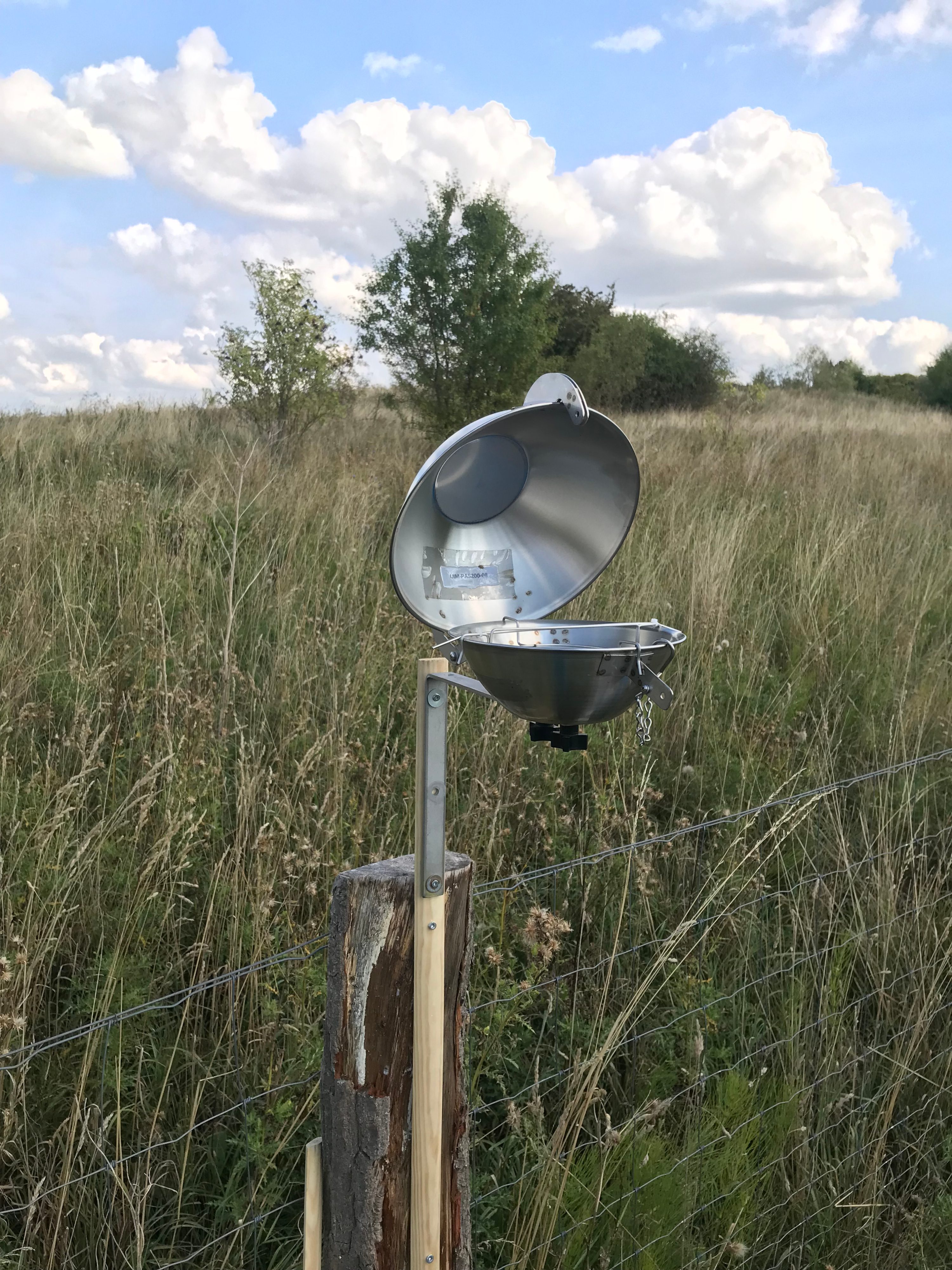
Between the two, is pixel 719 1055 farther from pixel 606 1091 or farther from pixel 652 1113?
pixel 652 1113

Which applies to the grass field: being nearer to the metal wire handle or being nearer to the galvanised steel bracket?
the galvanised steel bracket

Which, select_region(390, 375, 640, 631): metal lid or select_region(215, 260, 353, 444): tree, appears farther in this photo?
select_region(215, 260, 353, 444): tree

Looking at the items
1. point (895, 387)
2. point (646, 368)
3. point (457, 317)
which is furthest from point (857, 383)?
point (457, 317)

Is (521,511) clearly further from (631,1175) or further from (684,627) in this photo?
(684,627)

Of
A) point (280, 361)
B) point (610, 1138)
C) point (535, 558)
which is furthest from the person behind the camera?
point (280, 361)

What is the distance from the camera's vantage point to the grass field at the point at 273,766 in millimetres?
1905

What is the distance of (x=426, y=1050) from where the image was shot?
1.31m

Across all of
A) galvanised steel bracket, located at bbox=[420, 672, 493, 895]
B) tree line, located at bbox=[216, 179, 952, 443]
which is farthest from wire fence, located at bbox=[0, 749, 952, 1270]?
tree line, located at bbox=[216, 179, 952, 443]

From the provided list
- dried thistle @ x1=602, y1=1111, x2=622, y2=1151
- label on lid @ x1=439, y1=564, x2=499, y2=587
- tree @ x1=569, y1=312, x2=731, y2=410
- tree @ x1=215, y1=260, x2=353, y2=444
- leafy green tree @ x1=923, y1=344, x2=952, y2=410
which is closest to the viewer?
label on lid @ x1=439, y1=564, x2=499, y2=587

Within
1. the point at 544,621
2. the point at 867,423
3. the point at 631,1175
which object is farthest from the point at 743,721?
the point at 867,423

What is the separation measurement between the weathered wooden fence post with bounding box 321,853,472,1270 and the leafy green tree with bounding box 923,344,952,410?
85.7 feet

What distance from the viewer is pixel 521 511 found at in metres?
1.45

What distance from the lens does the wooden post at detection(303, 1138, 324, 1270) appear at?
1.35m

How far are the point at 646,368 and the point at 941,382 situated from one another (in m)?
8.91
